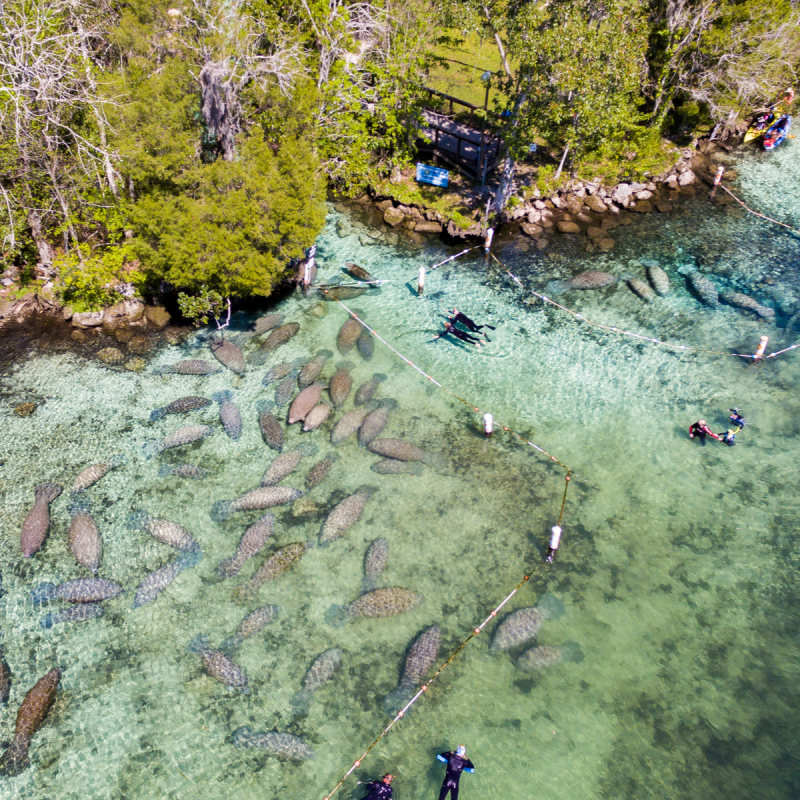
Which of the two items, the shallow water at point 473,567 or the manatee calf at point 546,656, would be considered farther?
the manatee calf at point 546,656

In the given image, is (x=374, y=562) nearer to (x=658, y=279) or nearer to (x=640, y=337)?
(x=640, y=337)

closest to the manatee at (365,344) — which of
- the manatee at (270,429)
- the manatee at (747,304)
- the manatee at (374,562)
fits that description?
the manatee at (270,429)

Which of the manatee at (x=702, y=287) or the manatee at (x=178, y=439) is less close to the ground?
the manatee at (x=702, y=287)

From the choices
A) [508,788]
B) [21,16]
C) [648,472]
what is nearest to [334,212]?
[21,16]

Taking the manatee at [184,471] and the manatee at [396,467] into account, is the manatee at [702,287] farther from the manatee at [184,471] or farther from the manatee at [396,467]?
the manatee at [184,471]

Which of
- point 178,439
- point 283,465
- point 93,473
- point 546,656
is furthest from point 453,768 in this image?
point 93,473

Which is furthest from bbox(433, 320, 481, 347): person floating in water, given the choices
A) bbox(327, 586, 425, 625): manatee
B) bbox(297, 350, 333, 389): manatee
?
bbox(327, 586, 425, 625): manatee

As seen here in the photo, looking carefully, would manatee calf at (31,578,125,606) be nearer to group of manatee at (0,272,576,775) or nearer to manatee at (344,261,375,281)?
group of manatee at (0,272,576,775)
